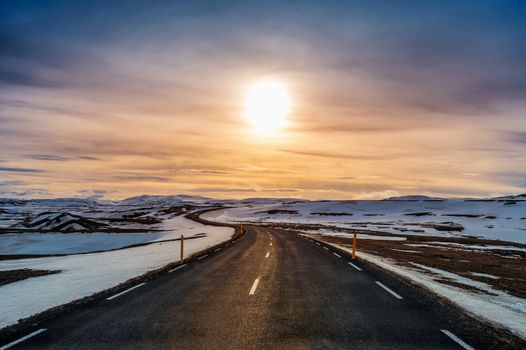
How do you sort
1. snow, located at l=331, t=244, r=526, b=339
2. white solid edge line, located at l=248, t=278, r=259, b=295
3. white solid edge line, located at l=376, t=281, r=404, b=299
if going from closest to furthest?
snow, located at l=331, t=244, r=526, b=339 < white solid edge line, located at l=376, t=281, r=404, b=299 < white solid edge line, located at l=248, t=278, r=259, b=295

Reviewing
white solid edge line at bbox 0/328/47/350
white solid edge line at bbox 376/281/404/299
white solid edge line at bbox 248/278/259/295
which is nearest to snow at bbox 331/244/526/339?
white solid edge line at bbox 376/281/404/299

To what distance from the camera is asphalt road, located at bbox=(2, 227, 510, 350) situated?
665 cm

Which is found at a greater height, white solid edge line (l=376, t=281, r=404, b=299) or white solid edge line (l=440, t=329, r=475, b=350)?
white solid edge line (l=440, t=329, r=475, b=350)

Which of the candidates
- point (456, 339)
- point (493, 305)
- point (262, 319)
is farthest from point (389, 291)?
point (262, 319)

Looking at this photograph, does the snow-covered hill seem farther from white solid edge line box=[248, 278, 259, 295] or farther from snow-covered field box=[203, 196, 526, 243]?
white solid edge line box=[248, 278, 259, 295]

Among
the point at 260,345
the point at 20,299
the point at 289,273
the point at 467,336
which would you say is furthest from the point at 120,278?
the point at 467,336

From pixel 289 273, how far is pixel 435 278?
586cm

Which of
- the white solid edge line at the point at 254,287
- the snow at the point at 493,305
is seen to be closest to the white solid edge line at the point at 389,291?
the snow at the point at 493,305

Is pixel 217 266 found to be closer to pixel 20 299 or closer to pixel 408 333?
pixel 20 299

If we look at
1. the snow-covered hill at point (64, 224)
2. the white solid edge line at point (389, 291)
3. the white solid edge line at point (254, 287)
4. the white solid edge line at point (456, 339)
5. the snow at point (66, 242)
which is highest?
the white solid edge line at point (456, 339)

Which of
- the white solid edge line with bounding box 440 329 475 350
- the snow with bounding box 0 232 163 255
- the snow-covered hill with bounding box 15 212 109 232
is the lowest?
the snow with bounding box 0 232 163 255

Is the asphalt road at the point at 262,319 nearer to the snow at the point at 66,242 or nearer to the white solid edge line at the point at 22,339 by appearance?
Result: the white solid edge line at the point at 22,339

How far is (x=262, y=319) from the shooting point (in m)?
8.16

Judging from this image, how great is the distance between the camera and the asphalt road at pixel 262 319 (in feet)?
21.8
